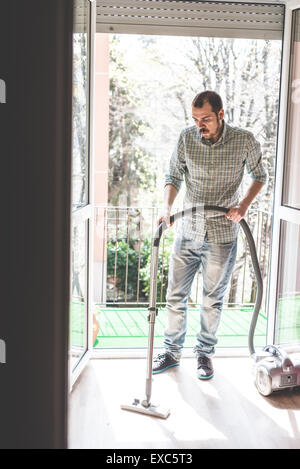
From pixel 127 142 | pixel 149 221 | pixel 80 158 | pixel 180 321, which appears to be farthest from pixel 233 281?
pixel 80 158

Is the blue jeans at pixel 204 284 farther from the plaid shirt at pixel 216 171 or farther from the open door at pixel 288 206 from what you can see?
the open door at pixel 288 206

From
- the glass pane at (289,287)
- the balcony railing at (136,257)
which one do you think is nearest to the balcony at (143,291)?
the balcony railing at (136,257)

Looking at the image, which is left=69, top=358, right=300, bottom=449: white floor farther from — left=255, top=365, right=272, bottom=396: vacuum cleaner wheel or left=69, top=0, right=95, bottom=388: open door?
left=69, top=0, right=95, bottom=388: open door

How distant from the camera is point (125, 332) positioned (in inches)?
155

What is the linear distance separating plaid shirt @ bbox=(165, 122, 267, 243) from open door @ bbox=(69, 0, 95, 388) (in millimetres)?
544

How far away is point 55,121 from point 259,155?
5.69ft

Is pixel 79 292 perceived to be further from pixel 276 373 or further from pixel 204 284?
pixel 276 373

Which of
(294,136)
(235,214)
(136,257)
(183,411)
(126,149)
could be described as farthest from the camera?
(126,149)

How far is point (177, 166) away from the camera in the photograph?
2.99 meters

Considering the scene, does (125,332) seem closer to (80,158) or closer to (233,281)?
(80,158)

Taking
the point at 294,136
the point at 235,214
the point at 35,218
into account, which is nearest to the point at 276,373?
the point at 235,214

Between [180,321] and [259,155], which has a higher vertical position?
[259,155]

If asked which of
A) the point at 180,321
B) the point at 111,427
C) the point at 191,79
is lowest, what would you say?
→ the point at 111,427

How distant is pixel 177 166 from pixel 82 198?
58cm
